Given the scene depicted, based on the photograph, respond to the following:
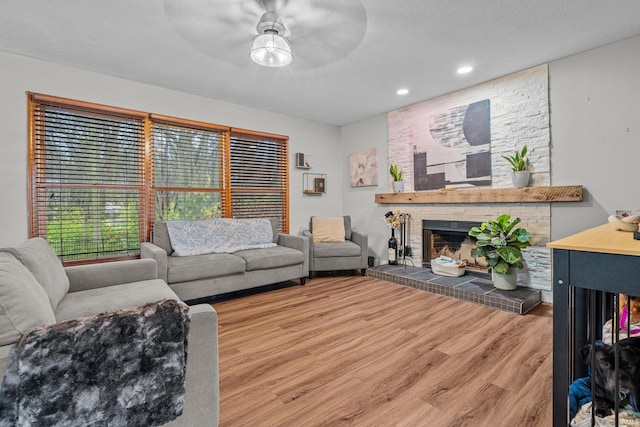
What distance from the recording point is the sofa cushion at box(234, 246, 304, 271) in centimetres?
335

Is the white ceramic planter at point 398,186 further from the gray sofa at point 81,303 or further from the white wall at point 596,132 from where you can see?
the gray sofa at point 81,303

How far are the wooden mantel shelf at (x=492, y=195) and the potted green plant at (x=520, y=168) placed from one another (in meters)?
0.08

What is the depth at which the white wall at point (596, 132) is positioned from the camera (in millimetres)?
2639

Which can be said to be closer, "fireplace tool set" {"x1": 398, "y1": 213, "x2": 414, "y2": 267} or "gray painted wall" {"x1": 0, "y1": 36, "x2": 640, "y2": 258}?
"gray painted wall" {"x1": 0, "y1": 36, "x2": 640, "y2": 258}

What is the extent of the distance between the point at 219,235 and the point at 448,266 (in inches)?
117

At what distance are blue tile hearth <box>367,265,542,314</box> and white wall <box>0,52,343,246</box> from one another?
177 cm

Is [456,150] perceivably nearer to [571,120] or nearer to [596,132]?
[571,120]

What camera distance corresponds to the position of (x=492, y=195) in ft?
11.3

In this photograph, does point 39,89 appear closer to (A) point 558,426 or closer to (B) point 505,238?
(A) point 558,426

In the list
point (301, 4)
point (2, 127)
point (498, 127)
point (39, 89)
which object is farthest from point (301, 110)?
point (2, 127)

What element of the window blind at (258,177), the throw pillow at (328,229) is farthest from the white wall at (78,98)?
the throw pillow at (328,229)

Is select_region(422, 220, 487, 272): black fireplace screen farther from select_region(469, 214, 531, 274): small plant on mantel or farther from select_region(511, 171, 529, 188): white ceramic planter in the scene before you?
select_region(511, 171, 529, 188): white ceramic planter

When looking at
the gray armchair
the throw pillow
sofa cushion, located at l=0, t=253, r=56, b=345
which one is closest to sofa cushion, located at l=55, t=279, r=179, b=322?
sofa cushion, located at l=0, t=253, r=56, b=345

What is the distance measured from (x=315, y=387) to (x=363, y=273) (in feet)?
9.04
